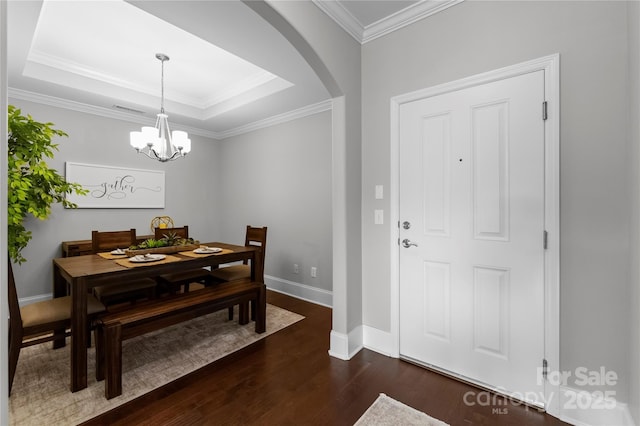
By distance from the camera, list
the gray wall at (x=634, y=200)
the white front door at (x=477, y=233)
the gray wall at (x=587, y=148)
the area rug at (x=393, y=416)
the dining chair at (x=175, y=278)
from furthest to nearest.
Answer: the dining chair at (x=175, y=278)
the white front door at (x=477, y=233)
the area rug at (x=393, y=416)
the gray wall at (x=587, y=148)
the gray wall at (x=634, y=200)

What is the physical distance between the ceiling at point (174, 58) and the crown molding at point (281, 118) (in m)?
0.02

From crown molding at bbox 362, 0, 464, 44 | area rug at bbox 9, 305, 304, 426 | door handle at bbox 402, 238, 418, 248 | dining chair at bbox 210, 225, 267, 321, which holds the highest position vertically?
crown molding at bbox 362, 0, 464, 44

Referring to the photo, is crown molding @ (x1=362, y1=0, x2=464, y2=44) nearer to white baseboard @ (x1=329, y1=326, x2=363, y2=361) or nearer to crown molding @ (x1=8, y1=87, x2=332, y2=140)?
crown molding @ (x1=8, y1=87, x2=332, y2=140)

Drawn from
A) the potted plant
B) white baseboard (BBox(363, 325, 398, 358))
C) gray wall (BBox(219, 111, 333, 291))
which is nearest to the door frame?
white baseboard (BBox(363, 325, 398, 358))

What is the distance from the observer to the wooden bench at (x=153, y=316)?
185 centimetres

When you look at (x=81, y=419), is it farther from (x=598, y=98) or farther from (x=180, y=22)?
(x=598, y=98)

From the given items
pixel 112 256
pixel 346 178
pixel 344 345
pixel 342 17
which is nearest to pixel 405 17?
pixel 342 17

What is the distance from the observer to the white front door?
1767 mm

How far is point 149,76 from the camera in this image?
11.4 feet

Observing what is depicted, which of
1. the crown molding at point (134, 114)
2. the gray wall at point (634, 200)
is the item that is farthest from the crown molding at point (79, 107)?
the gray wall at point (634, 200)

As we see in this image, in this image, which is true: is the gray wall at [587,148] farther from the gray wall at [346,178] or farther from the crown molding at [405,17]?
the gray wall at [346,178]

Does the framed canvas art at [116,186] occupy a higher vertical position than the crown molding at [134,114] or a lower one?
lower

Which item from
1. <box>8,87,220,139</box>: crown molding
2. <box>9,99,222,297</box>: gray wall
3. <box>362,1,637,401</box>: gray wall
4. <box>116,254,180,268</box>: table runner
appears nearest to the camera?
<box>362,1,637,401</box>: gray wall

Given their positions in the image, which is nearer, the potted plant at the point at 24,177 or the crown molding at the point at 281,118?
the potted plant at the point at 24,177
